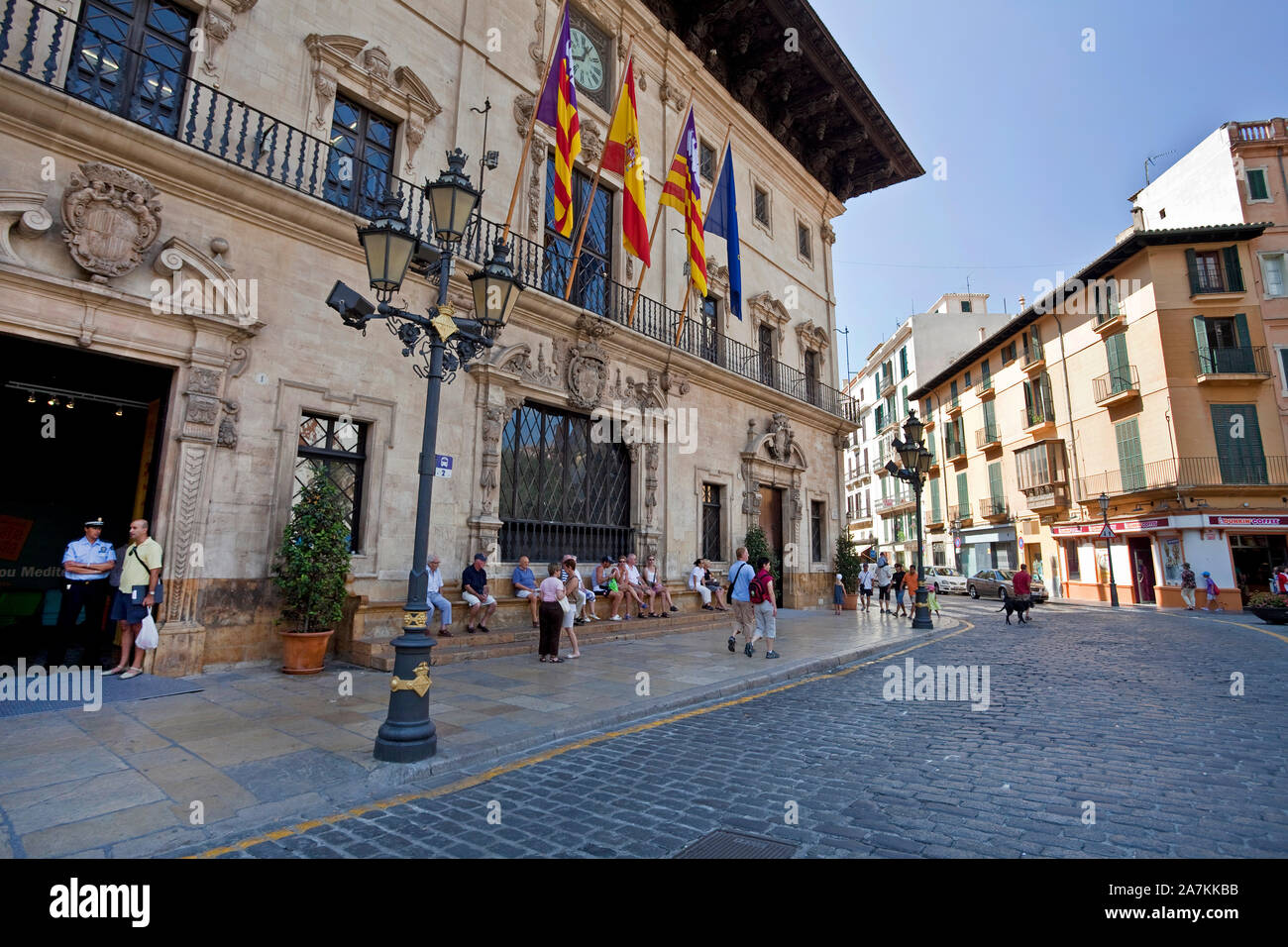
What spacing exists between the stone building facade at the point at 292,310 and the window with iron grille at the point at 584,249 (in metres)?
0.10

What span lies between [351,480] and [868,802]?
909cm

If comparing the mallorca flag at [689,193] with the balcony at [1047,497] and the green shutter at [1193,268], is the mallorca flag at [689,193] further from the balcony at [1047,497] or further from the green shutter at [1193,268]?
the balcony at [1047,497]

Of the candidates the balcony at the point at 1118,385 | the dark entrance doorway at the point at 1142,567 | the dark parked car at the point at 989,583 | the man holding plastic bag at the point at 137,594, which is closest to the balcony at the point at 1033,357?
the balcony at the point at 1118,385

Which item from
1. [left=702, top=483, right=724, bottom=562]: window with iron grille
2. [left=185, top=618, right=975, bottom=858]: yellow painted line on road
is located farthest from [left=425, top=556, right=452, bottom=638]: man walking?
[left=702, top=483, right=724, bottom=562]: window with iron grille

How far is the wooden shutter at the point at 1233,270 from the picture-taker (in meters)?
25.5

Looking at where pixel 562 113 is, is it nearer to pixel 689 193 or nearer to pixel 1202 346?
pixel 689 193

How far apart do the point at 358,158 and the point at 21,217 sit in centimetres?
504

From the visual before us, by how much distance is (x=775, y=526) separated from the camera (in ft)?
67.3

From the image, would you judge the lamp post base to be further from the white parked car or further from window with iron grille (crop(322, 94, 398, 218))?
the white parked car

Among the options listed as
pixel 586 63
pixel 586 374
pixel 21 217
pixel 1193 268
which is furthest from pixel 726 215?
pixel 1193 268

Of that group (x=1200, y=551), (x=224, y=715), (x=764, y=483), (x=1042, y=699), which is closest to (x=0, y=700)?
(x=224, y=715)

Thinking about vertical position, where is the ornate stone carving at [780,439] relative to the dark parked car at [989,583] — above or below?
above

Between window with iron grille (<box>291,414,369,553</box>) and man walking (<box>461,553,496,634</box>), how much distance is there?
1833 millimetres

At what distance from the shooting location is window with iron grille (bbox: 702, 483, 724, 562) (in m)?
17.4
